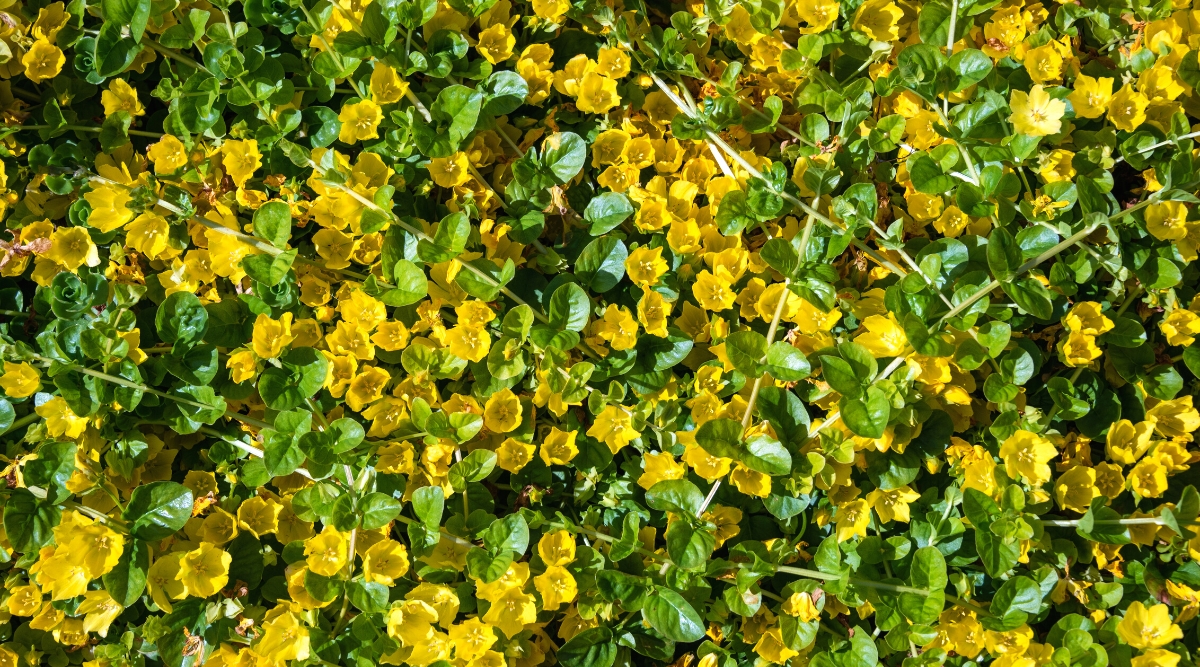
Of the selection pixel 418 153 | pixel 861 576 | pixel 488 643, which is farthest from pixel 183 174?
pixel 861 576

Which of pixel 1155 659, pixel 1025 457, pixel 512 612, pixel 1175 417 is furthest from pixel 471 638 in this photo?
pixel 1175 417

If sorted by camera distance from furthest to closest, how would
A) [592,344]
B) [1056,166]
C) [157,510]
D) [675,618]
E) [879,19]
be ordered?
1. [879,19]
2. [1056,166]
3. [592,344]
4. [157,510]
5. [675,618]

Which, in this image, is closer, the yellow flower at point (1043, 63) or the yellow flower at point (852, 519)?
the yellow flower at point (852, 519)

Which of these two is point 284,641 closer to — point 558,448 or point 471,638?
point 471,638

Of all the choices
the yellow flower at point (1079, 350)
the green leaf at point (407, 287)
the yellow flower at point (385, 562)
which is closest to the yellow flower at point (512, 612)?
the yellow flower at point (385, 562)

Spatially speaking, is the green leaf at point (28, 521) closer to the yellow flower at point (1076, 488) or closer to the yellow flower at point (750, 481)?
the yellow flower at point (750, 481)
